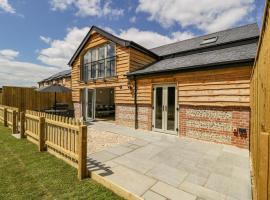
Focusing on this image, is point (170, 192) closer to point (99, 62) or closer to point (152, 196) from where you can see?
point (152, 196)

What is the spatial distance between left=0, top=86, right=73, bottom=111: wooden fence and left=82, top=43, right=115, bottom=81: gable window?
458 cm

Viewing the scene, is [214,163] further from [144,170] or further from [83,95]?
[83,95]

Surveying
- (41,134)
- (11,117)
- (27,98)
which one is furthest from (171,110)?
(27,98)

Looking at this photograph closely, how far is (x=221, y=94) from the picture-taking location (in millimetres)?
6277

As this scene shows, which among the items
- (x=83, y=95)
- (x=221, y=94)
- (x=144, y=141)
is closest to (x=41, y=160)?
(x=144, y=141)

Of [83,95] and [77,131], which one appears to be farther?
[83,95]

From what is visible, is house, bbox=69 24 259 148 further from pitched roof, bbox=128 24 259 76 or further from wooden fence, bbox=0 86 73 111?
wooden fence, bbox=0 86 73 111

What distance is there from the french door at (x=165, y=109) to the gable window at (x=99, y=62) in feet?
12.8

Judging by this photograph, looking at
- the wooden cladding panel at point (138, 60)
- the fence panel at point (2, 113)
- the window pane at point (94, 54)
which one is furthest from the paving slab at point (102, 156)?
the window pane at point (94, 54)

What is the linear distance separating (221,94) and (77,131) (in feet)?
17.5

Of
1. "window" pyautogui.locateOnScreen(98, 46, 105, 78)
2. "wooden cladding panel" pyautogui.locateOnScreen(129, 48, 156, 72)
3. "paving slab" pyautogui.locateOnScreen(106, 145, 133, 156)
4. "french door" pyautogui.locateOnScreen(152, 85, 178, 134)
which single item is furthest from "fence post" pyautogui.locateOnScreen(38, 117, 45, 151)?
"window" pyautogui.locateOnScreen(98, 46, 105, 78)

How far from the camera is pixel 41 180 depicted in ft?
11.7

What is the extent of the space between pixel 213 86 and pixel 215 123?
1.46 metres

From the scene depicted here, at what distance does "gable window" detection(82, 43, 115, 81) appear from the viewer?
1088 centimetres
